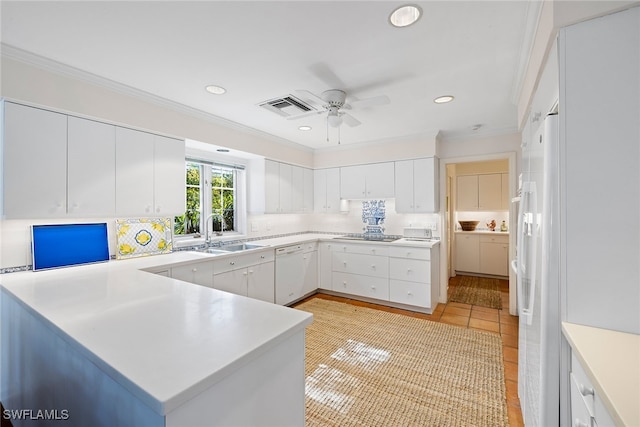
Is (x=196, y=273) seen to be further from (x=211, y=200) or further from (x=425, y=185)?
(x=425, y=185)

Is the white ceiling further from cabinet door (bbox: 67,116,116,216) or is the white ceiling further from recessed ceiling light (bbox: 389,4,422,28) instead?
cabinet door (bbox: 67,116,116,216)

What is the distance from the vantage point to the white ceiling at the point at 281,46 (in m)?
1.50

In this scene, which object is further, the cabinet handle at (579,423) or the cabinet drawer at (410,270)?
the cabinet drawer at (410,270)

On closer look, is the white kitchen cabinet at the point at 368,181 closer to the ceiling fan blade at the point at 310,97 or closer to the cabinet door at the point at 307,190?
the cabinet door at the point at 307,190

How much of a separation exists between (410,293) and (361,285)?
71cm

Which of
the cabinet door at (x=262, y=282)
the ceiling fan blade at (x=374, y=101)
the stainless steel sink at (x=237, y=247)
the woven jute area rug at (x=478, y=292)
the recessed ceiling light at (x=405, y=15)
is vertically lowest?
the woven jute area rug at (x=478, y=292)

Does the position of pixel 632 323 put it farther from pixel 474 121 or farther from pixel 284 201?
pixel 284 201

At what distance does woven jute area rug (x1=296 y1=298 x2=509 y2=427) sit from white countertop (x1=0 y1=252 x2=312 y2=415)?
3.80ft

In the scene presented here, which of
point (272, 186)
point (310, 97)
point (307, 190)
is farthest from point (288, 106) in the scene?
point (307, 190)

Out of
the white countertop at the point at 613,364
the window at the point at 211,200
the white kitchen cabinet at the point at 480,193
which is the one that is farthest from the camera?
the white kitchen cabinet at the point at 480,193

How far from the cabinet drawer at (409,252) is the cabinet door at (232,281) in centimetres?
199

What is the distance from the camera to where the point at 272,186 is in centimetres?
416

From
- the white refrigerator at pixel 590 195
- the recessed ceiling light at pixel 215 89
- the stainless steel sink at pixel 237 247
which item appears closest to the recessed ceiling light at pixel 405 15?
the white refrigerator at pixel 590 195

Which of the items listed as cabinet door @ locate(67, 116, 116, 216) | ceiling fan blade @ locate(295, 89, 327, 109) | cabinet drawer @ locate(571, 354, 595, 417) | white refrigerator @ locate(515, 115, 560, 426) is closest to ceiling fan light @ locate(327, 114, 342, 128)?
ceiling fan blade @ locate(295, 89, 327, 109)
